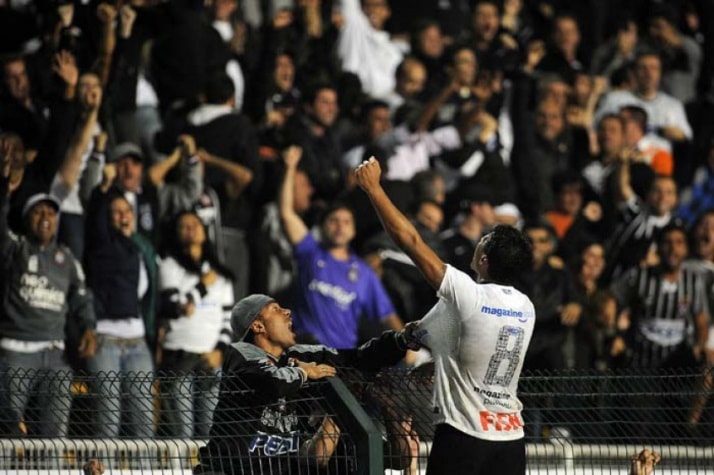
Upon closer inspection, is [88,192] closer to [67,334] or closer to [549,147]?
[67,334]

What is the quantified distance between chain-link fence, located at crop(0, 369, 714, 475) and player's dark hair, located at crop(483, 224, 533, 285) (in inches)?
30.2

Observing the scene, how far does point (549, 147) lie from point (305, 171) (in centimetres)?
266

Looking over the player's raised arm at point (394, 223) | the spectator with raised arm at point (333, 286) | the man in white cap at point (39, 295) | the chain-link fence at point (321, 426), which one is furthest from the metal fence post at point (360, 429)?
the spectator with raised arm at point (333, 286)

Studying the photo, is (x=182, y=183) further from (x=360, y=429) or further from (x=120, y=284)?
(x=360, y=429)

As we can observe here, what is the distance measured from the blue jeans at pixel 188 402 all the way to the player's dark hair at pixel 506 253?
4.45 feet

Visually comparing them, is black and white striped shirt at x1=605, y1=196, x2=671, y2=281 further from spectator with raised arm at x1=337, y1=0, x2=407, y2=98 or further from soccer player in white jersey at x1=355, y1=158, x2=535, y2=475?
soccer player in white jersey at x1=355, y1=158, x2=535, y2=475

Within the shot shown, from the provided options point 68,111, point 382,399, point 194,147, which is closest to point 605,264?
point 194,147

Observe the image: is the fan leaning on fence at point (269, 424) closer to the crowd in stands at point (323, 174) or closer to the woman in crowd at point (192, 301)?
the crowd in stands at point (323, 174)

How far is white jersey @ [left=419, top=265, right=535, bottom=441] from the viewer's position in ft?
22.0

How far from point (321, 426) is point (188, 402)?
140cm

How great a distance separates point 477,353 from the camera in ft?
22.1

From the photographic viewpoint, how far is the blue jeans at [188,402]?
6.97 m

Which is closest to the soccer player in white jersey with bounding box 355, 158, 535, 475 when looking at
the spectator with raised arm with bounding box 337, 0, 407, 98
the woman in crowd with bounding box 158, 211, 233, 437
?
the woman in crowd with bounding box 158, 211, 233, 437

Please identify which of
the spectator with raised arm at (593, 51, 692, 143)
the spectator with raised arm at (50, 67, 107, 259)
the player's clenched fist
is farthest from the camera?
the spectator with raised arm at (593, 51, 692, 143)
